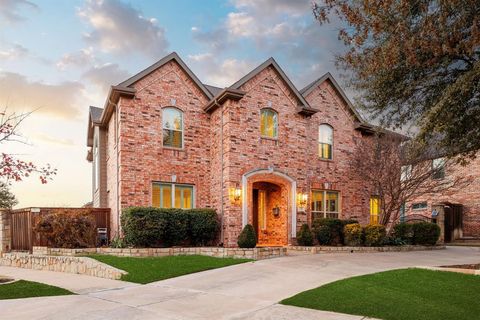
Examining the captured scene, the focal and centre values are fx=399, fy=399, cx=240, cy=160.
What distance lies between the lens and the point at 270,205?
1936 cm

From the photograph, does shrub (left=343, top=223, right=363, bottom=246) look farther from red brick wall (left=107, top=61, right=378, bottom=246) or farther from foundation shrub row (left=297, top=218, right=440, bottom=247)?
red brick wall (left=107, top=61, right=378, bottom=246)

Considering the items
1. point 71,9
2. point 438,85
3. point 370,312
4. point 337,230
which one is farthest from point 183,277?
point 71,9

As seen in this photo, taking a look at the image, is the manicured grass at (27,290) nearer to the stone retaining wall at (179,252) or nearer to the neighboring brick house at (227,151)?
the stone retaining wall at (179,252)

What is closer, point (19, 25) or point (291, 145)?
point (19, 25)

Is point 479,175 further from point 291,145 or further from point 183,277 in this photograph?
point 183,277

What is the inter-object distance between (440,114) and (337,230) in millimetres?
10557

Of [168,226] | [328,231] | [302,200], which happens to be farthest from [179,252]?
[328,231]

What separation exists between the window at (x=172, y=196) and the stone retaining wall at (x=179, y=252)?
9.10 ft

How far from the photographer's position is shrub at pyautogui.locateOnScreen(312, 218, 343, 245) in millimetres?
17797

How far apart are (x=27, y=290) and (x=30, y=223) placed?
25.3 feet

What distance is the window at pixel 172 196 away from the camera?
16.9 m

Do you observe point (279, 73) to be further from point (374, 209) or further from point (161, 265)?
point (161, 265)

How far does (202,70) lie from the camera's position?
21.4 metres

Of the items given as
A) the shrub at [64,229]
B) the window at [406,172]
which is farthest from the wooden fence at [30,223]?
the window at [406,172]
